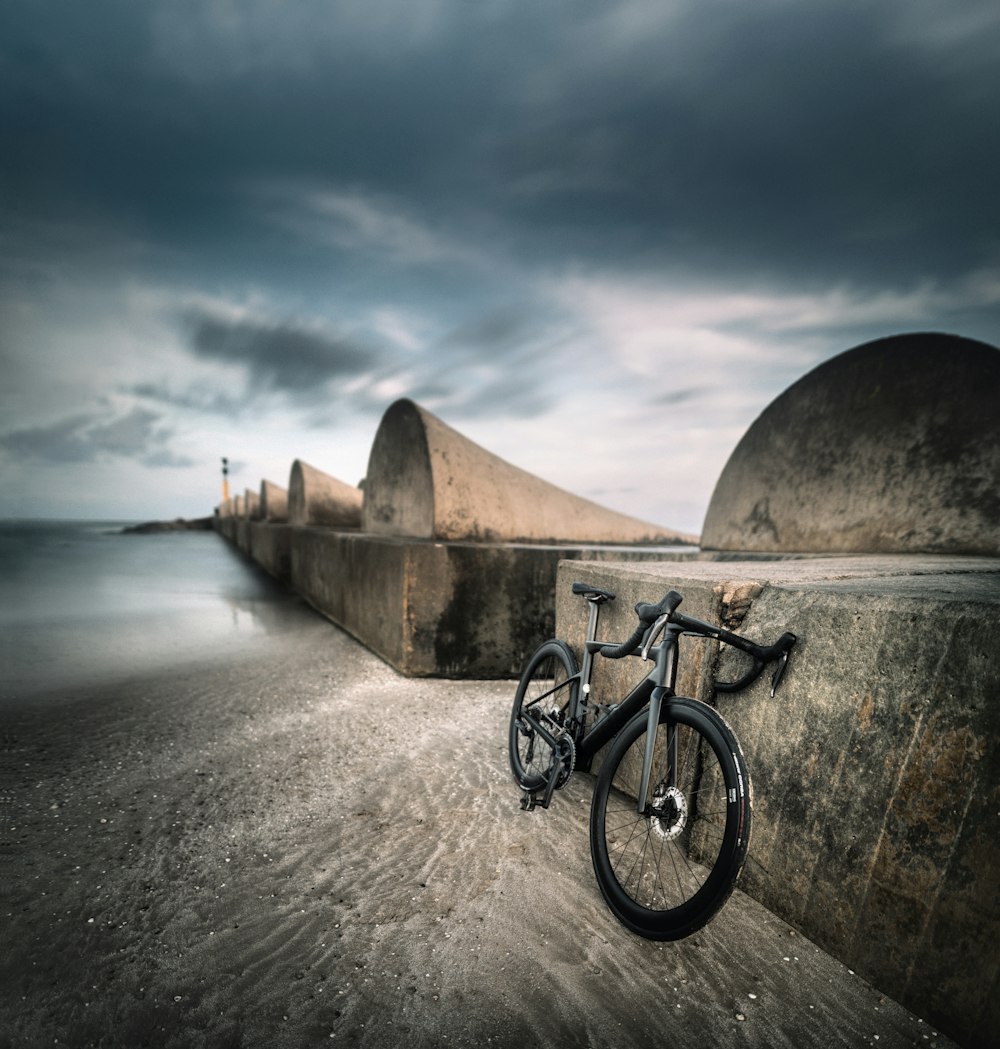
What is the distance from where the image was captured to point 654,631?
221cm

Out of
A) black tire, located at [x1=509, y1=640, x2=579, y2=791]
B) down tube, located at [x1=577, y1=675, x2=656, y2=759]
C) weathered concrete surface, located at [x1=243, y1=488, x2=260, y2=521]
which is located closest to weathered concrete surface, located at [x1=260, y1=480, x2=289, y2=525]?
weathered concrete surface, located at [x1=243, y1=488, x2=260, y2=521]

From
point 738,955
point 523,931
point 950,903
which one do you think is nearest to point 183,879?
point 523,931

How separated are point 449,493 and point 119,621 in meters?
5.16

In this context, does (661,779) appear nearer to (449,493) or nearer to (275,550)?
(449,493)

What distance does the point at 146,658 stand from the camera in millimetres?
5770

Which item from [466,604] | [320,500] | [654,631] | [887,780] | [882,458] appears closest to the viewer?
[887,780]

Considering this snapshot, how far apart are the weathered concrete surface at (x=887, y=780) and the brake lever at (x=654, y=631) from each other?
0.40 meters

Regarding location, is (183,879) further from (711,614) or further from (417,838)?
(711,614)

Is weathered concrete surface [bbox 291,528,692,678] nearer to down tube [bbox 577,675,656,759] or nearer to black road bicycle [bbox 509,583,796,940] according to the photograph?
black road bicycle [bbox 509,583,796,940]

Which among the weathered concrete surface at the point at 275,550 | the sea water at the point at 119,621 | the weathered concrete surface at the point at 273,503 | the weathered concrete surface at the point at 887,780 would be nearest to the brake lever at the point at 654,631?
the weathered concrete surface at the point at 887,780

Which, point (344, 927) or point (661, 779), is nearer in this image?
point (344, 927)

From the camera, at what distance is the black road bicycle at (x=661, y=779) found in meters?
1.81

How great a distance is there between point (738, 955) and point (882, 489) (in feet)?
13.3

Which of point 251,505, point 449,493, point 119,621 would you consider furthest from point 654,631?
point 251,505
